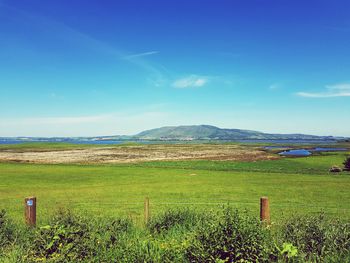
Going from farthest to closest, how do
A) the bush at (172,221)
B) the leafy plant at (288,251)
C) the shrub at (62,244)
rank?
the bush at (172,221), the shrub at (62,244), the leafy plant at (288,251)

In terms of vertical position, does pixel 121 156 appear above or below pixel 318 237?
below

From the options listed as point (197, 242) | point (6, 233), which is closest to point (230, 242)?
point (197, 242)

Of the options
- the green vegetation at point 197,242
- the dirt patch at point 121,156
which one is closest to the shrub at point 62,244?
the green vegetation at point 197,242

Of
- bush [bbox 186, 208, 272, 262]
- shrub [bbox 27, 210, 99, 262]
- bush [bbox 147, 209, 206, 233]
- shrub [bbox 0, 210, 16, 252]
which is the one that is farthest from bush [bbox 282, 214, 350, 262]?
shrub [bbox 0, 210, 16, 252]

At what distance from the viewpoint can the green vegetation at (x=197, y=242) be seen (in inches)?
286

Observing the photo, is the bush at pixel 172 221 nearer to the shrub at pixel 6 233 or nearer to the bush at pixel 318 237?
the bush at pixel 318 237

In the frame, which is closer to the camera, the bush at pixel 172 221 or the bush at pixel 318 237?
the bush at pixel 318 237

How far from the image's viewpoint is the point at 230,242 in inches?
285

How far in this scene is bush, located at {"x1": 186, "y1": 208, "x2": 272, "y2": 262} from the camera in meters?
7.12

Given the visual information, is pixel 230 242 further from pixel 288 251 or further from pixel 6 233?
pixel 6 233

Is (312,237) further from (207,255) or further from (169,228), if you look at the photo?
(169,228)

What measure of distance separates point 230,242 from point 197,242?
2.93 ft

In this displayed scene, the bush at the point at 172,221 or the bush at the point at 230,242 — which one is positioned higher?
the bush at the point at 230,242

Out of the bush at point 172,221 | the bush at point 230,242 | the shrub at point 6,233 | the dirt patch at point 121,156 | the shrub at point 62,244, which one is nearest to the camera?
the bush at point 230,242
